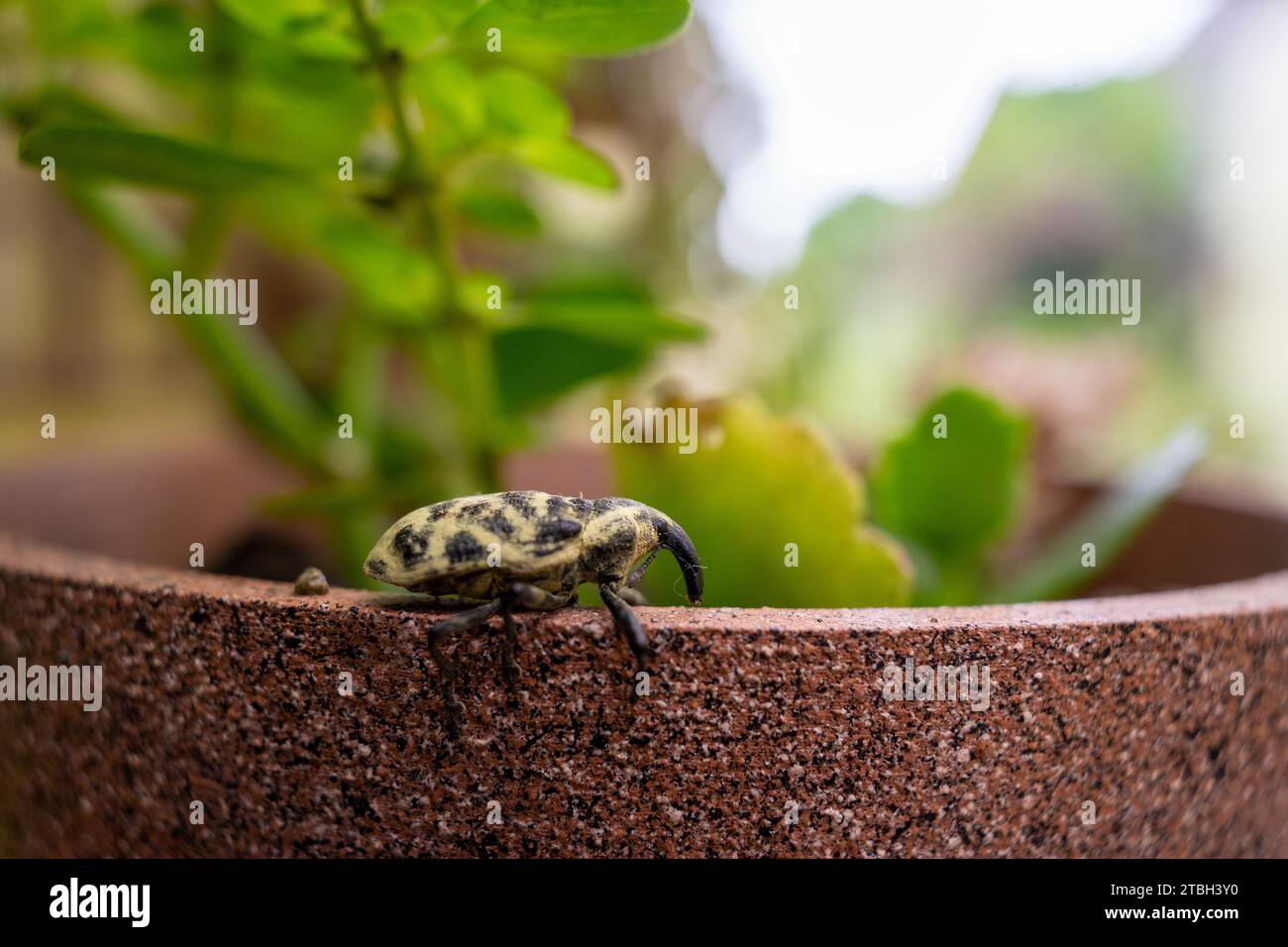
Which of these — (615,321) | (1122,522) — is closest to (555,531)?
(615,321)

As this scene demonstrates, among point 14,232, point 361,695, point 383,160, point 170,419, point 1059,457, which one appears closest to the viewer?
point 361,695

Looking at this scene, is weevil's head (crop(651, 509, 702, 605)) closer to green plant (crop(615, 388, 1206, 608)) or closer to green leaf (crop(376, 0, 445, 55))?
green plant (crop(615, 388, 1206, 608))

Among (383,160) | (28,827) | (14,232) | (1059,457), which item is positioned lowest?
(28,827)

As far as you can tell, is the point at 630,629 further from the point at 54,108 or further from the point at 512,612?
the point at 54,108

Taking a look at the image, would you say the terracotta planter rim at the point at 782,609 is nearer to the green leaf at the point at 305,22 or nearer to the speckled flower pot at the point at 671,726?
the speckled flower pot at the point at 671,726

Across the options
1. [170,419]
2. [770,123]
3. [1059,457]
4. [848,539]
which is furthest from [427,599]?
[170,419]

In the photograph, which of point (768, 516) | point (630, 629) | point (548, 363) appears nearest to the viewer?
point (630, 629)

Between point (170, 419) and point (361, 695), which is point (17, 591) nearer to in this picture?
point (361, 695)
